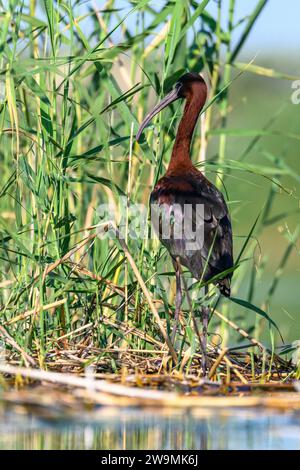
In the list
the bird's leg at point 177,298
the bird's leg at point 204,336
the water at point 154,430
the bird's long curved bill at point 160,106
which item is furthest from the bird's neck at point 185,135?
the water at point 154,430

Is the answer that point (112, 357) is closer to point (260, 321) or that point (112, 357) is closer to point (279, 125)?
point (260, 321)

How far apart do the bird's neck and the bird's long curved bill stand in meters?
0.12

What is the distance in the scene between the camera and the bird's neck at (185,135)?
504 cm

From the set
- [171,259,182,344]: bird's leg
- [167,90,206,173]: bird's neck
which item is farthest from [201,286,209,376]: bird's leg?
[167,90,206,173]: bird's neck

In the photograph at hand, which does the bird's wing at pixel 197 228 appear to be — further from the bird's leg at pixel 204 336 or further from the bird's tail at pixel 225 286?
the bird's leg at pixel 204 336

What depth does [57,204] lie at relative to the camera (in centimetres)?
452

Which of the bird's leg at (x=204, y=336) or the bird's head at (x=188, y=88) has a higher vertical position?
the bird's head at (x=188, y=88)

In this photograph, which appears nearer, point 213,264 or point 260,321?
point 213,264

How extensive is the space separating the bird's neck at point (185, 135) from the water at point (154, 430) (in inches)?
68.7

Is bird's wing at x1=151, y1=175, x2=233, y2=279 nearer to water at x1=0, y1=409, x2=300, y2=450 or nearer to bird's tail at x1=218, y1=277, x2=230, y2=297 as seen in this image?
bird's tail at x1=218, y1=277, x2=230, y2=297

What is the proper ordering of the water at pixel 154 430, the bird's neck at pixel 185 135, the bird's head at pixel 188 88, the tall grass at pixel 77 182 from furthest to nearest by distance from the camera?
1. the bird's head at pixel 188 88
2. the bird's neck at pixel 185 135
3. the tall grass at pixel 77 182
4. the water at pixel 154 430

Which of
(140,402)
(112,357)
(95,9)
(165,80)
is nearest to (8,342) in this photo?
(112,357)

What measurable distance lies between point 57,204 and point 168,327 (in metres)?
0.75

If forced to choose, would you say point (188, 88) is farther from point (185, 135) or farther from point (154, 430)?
point (154, 430)
